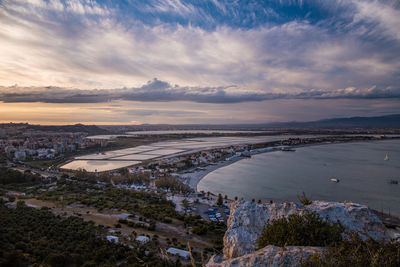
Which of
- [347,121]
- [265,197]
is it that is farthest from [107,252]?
[347,121]

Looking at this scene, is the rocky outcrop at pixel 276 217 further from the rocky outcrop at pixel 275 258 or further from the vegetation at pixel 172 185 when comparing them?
the vegetation at pixel 172 185

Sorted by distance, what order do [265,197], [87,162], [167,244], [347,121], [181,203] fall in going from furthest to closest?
[347,121] < [87,162] < [265,197] < [181,203] < [167,244]

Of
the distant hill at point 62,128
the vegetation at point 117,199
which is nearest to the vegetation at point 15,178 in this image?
the vegetation at point 117,199

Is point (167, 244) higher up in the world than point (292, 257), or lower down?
lower down

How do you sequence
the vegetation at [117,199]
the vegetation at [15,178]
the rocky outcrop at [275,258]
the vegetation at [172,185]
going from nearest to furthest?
the rocky outcrop at [275,258]
the vegetation at [117,199]
the vegetation at [15,178]
the vegetation at [172,185]

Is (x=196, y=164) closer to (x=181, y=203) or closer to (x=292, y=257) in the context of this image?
(x=181, y=203)

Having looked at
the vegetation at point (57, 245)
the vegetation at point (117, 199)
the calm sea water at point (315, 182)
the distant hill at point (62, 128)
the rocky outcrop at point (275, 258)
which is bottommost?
the calm sea water at point (315, 182)

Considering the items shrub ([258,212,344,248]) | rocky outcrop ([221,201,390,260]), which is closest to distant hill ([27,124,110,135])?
rocky outcrop ([221,201,390,260])
